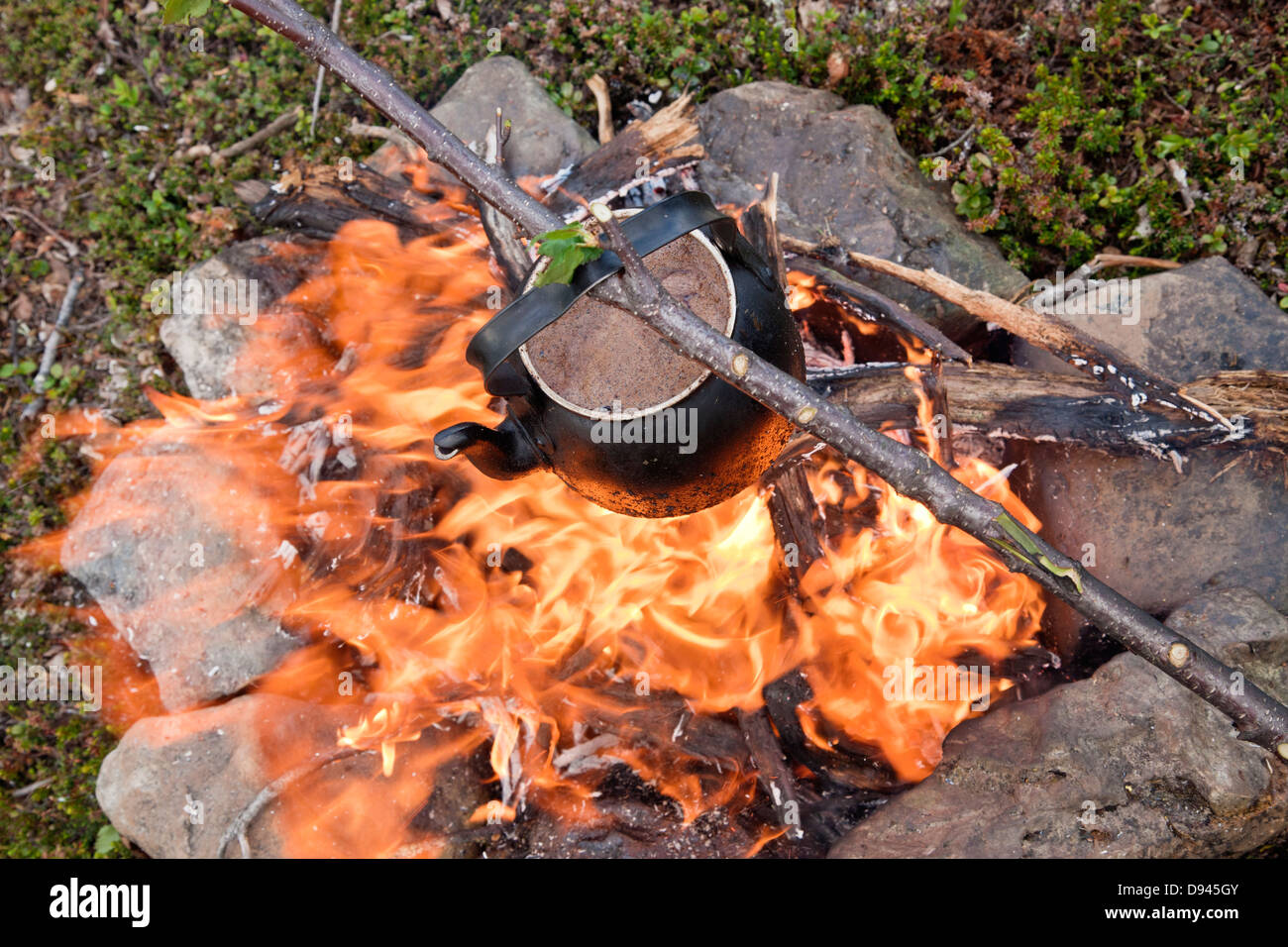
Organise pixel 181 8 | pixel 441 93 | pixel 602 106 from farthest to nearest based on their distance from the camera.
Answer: pixel 441 93
pixel 602 106
pixel 181 8

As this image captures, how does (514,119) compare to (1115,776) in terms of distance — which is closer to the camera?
(1115,776)

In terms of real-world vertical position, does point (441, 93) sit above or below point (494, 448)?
above

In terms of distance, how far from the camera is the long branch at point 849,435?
1.89 metres

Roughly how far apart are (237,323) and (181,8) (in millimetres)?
2916

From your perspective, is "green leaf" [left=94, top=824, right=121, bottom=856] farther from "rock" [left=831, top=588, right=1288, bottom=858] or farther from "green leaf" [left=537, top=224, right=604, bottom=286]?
"green leaf" [left=537, top=224, right=604, bottom=286]

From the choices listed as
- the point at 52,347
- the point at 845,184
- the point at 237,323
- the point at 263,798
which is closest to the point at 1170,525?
the point at 845,184

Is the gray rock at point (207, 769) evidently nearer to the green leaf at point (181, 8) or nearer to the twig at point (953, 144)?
the green leaf at point (181, 8)

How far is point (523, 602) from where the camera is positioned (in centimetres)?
370

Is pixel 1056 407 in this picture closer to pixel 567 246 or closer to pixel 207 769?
pixel 567 246

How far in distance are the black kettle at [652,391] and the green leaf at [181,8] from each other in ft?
3.04

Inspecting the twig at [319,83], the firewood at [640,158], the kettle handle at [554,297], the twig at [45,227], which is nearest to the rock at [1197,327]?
the firewood at [640,158]
